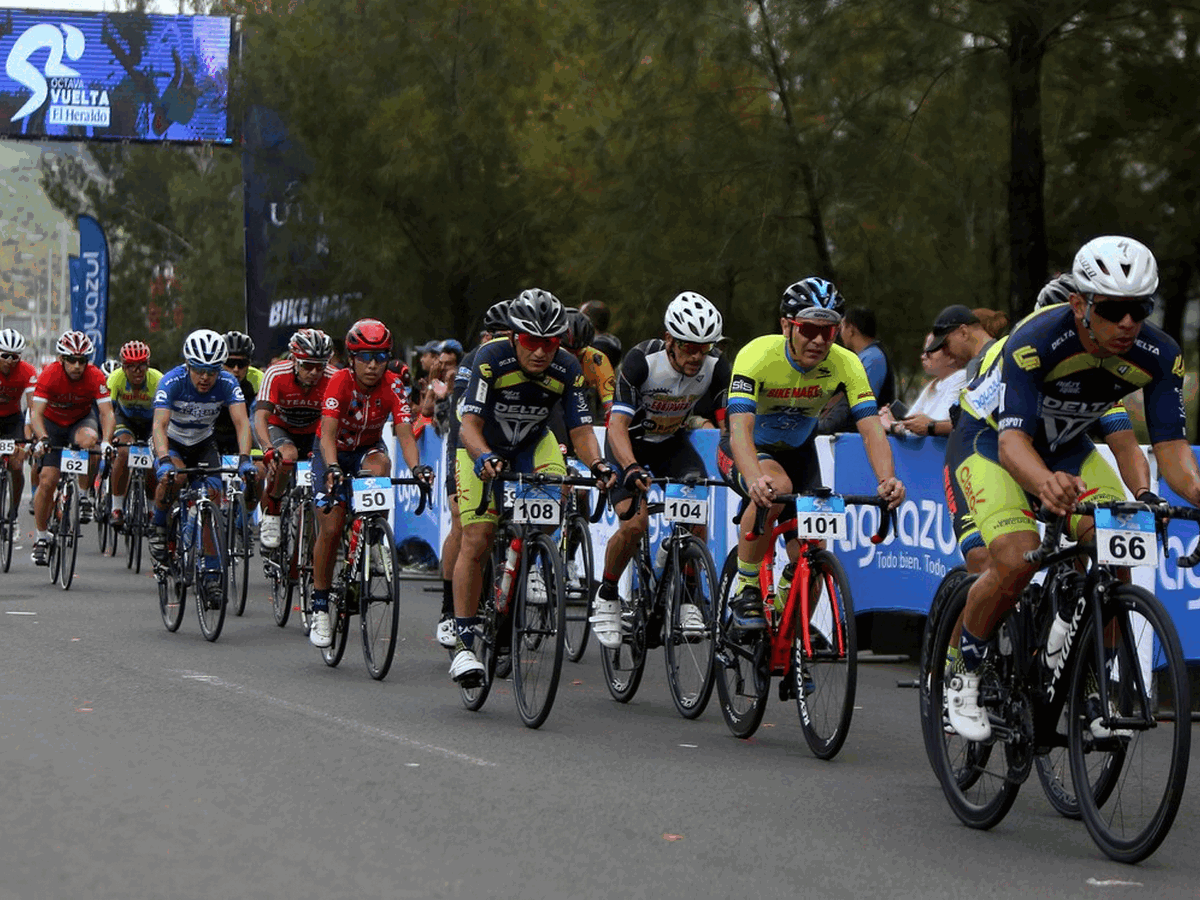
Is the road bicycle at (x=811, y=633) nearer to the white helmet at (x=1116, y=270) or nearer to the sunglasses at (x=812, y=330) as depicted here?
the sunglasses at (x=812, y=330)

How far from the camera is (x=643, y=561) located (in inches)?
429

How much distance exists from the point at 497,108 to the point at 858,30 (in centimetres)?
1259

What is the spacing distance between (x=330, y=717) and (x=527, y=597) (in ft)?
3.60

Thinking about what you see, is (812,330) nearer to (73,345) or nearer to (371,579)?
(371,579)

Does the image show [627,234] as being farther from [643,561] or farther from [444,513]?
[643,561]

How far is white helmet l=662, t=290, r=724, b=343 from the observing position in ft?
34.7

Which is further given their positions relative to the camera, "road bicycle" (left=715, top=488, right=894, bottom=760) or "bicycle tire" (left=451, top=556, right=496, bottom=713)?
"bicycle tire" (left=451, top=556, right=496, bottom=713)

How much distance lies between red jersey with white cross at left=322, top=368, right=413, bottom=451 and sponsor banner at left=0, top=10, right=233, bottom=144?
114 ft

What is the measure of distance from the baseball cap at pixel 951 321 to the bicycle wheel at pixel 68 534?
776 cm

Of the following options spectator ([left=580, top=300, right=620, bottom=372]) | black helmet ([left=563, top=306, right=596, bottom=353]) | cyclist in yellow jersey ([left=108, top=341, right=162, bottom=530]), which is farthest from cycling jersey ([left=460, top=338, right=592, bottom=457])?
cyclist in yellow jersey ([left=108, top=341, right=162, bottom=530])

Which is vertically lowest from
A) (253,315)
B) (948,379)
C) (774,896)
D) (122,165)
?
(774,896)

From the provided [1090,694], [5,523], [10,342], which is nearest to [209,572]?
[5,523]

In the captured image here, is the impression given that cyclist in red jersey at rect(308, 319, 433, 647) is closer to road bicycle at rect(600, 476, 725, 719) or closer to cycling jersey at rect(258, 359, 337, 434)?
road bicycle at rect(600, 476, 725, 719)

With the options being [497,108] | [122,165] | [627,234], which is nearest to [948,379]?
[627,234]
